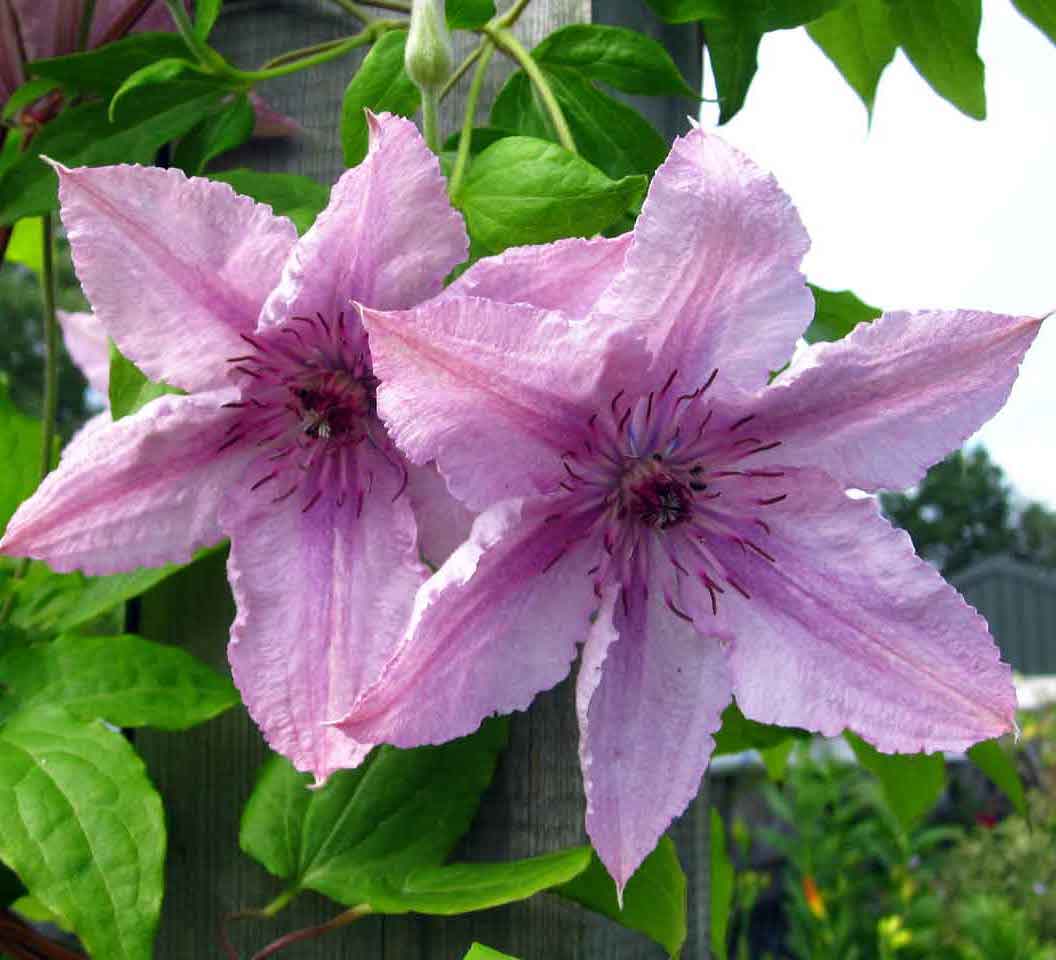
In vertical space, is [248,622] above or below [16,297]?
above

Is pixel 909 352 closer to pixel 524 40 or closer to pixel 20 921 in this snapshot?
pixel 524 40

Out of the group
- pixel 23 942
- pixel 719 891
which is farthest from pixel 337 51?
pixel 719 891

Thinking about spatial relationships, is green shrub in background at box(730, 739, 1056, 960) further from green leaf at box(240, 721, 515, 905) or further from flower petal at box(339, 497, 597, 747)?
flower petal at box(339, 497, 597, 747)

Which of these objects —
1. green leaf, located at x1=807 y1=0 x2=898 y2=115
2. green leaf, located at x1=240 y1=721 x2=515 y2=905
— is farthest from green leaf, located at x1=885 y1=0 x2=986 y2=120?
green leaf, located at x1=240 y1=721 x2=515 y2=905

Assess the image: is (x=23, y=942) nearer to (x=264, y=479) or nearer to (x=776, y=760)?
(x=264, y=479)

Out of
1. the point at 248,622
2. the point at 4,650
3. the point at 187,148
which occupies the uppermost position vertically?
the point at 187,148

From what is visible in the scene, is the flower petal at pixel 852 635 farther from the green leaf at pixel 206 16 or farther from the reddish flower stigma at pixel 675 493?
the green leaf at pixel 206 16

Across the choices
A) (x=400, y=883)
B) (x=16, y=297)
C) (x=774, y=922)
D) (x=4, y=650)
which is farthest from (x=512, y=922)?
(x=16, y=297)

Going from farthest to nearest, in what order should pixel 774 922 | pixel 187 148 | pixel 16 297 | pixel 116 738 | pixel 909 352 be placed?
pixel 16 297, pixel 774 922, pixel 187 148, pixel 116 738, pixel 909 352
